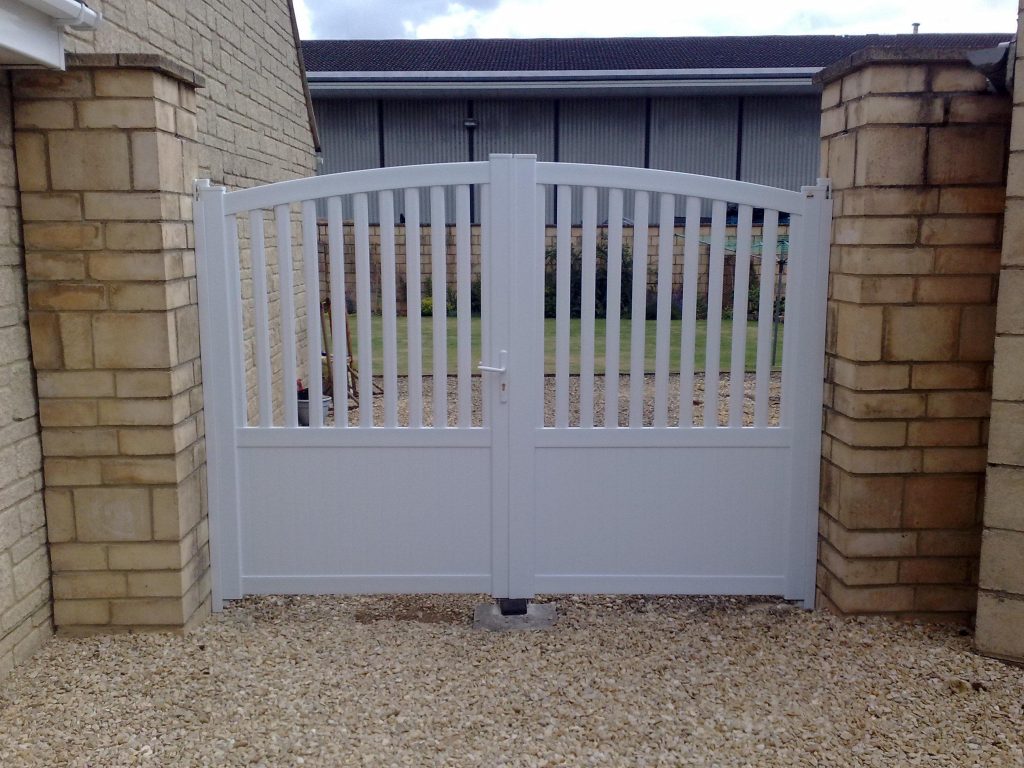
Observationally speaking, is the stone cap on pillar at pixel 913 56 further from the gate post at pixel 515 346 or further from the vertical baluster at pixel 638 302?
the gate post at pixel 515 346

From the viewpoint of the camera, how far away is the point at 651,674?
337 centimetres

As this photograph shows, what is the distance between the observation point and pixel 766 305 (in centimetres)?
381

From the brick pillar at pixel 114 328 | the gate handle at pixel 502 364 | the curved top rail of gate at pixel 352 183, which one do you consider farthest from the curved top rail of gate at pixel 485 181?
the gate handle at pixel 502 364

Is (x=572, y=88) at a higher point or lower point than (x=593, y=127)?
higher

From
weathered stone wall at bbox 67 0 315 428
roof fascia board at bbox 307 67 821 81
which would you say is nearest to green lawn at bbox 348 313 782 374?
weathered stone wall at bbox 67 0 315 428

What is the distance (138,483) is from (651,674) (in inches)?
85.7

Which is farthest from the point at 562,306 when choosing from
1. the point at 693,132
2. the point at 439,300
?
the point at 693,132

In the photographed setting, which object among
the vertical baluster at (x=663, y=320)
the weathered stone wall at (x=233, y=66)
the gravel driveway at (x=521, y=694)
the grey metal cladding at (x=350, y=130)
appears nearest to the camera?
the gravel driveway at (x=521, y=694)

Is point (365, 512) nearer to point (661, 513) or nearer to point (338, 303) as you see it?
point (338, 303)

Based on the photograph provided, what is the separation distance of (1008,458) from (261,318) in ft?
10.0

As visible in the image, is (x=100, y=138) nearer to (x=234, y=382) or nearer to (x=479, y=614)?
(x=234, y=382)

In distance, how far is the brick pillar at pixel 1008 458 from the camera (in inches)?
124

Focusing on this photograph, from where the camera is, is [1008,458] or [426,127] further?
[426,127]

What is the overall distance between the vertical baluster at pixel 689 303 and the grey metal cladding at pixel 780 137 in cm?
1456
